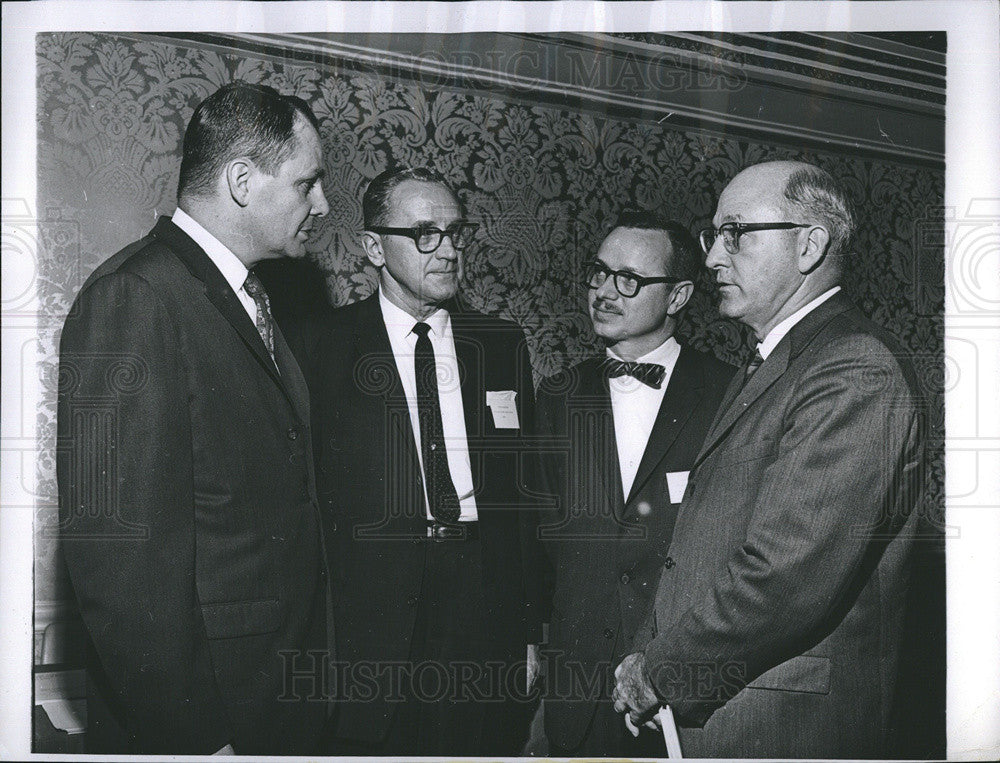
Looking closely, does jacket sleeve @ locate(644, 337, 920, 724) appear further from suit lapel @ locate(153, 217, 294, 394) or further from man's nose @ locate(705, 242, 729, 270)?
suit lapel @ locate(153, 217, 294, 394)

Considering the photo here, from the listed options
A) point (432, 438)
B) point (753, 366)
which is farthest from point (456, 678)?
point (753, 366)

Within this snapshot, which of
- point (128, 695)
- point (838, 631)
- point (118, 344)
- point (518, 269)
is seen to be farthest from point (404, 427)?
point (838, 631)

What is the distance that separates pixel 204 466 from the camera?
99.0 inches

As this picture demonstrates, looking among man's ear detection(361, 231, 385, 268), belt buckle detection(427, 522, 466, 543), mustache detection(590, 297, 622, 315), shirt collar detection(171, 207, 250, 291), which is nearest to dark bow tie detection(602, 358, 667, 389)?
mustache detection(590, 297, 622, 315)

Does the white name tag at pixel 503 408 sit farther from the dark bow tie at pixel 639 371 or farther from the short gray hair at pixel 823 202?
the short gray hair at pixel 823 202

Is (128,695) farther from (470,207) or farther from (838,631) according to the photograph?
(838,631)

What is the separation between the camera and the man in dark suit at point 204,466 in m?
2.52

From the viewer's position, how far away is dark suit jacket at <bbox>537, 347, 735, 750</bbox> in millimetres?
2654

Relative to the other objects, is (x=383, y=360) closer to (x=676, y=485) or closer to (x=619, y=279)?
(x=619, y=279)

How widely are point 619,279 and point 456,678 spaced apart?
3.77 feet

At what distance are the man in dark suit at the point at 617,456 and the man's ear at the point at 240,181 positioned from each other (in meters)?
0.92

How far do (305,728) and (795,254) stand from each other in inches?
70.6

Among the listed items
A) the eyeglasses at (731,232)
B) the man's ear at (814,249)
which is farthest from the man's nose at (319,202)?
the man's ear at (814,249)

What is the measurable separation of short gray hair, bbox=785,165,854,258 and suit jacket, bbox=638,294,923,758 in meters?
0.18
